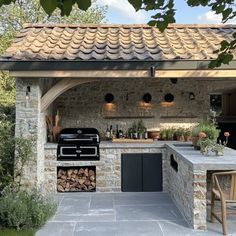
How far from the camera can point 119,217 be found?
6836 millimetres

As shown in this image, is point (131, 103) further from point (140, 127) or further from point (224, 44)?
point (224, 44)

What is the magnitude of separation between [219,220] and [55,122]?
5.14m

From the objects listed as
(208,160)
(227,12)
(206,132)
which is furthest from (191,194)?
(227,12)

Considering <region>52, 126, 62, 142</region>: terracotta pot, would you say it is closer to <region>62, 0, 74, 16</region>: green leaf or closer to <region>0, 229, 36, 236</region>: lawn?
<region>0, 229, 36, 236</region>: lawn

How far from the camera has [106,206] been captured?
25.0ft

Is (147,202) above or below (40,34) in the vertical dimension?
below

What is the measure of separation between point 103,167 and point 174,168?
1.69 m

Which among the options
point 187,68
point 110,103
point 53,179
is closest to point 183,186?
point 187,68

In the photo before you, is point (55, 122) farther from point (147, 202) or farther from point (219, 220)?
point (219, 220)

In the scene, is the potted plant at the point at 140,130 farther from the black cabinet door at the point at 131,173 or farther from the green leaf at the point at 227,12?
the green leaf at the point at 227,12

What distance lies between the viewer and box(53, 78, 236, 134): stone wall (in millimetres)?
10391

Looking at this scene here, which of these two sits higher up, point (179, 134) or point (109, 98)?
point (109, 98)

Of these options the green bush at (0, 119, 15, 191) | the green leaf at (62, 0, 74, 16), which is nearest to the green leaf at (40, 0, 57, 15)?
the green leaf at (62, 0, 74, 16)

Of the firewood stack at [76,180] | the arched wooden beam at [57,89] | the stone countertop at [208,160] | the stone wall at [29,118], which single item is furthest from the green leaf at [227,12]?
the firewood stack at [76,180]
